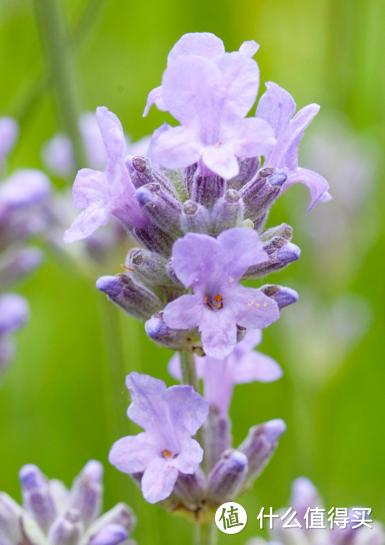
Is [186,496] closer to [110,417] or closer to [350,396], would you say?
[110,417]

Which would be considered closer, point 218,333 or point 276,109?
point 218,333

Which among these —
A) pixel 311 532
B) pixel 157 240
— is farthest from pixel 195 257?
pixel 311 532

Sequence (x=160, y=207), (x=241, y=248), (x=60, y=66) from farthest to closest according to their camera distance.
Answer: (x=60, y=66) < (x=160, y=207) < (x=241, y=248)

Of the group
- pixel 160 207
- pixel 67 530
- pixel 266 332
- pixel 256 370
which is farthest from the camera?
pixel 266 332

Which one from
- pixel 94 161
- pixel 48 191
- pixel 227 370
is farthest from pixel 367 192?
pixel 227 370

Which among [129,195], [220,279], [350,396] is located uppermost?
[129,195]

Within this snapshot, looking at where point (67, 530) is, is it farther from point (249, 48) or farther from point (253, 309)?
point (249, 48)
